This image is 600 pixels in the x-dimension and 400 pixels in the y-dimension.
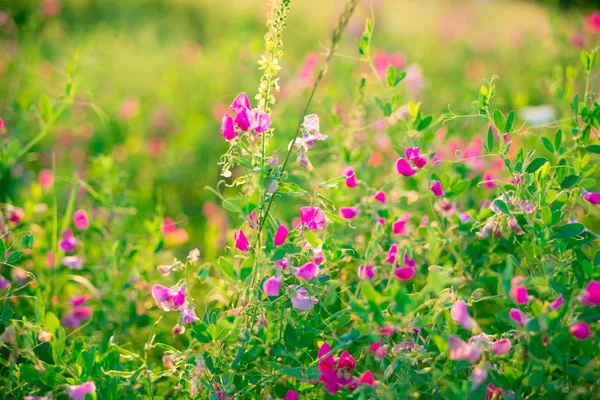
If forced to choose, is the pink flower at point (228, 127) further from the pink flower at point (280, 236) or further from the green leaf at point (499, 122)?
the green leaf at point (499, 122)

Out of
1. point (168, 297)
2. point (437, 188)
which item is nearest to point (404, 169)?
point (437, 188)

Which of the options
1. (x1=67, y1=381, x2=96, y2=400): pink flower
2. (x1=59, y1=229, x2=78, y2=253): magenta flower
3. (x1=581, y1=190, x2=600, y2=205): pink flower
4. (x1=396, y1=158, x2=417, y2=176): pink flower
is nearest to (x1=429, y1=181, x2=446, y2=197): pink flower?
(x1=396, y1=158, x2=417, y2=176): pink flower

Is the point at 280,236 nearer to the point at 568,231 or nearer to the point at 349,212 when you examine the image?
the point at 349,212

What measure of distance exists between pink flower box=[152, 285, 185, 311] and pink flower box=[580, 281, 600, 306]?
671 millimetres

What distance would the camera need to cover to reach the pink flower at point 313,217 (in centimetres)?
97

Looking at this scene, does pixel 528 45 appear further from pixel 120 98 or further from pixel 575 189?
pixel 575 189

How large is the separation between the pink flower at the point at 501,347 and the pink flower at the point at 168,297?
1.81 feet

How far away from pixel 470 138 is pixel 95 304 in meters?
1.63

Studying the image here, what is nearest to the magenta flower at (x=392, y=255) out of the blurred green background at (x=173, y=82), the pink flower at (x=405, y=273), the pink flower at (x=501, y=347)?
the pink flower at (x=405, y=273)

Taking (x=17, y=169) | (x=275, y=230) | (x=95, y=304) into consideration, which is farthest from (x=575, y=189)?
(x=17, y=169)

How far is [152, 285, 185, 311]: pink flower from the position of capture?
95 cm

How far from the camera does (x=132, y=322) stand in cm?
137

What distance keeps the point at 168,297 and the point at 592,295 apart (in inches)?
28.0

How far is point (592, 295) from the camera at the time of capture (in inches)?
31.8
